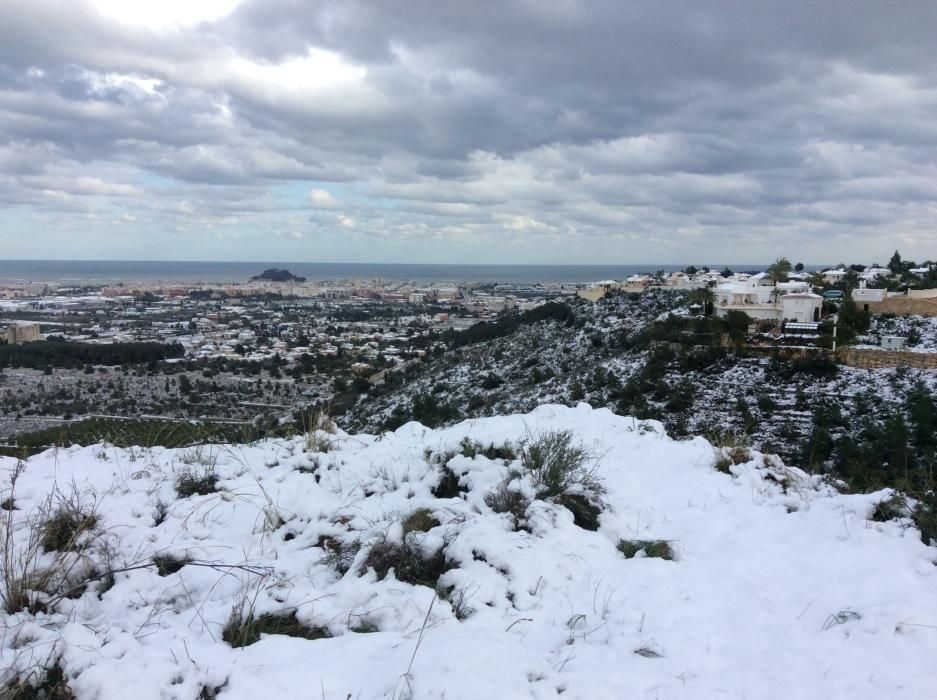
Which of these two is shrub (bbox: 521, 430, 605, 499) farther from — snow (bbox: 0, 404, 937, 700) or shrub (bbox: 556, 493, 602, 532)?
snow (bbox: 0, 404, 937, 700)

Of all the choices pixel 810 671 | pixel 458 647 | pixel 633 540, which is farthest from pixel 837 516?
pixel 458 647

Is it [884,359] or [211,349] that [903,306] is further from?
[211,349]

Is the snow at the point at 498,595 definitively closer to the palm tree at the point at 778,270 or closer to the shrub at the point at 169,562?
the shrub at the point at 169,562

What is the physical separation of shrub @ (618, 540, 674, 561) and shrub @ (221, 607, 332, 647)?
1832mm

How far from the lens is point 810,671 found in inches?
86.9

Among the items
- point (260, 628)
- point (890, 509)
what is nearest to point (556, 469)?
point (890, 509)

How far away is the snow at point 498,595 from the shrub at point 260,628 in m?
0.05

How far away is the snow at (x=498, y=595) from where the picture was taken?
2.10 metres

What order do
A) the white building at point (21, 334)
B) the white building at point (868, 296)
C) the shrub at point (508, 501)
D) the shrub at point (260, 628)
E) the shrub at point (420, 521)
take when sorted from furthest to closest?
the white building at point (21, 334), the white building at point (868, 296), the shrub at point (508, 501), the shrub at point (420, 521), the shrub at point (260, 628)

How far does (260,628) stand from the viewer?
8.00 feet

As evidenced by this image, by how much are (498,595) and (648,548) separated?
1.11 m

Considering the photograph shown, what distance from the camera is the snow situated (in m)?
2.10

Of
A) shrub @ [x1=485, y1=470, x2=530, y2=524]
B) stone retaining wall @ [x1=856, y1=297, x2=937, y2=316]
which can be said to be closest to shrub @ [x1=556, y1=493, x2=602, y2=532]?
shrub @ [x1=485, y1=470, x2=530, y2=524]

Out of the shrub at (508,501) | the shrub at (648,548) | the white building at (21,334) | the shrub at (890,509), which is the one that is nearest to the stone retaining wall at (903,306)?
the shrub at (890,509)
